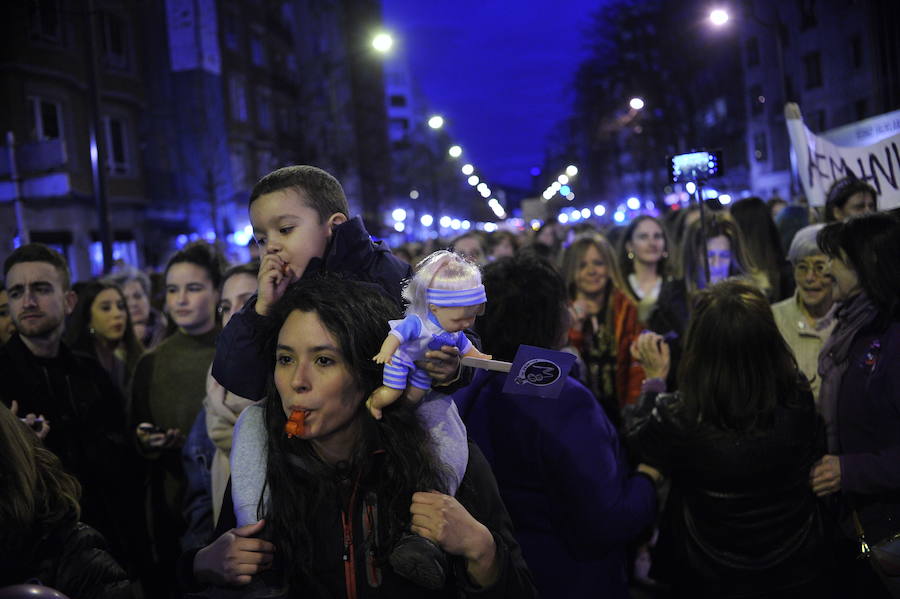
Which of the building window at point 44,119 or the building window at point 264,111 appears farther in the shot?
the building window at point 264,111

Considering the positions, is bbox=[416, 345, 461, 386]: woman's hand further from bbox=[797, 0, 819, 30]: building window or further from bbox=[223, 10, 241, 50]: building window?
bbox=[797, 0, 819, 30]: building window

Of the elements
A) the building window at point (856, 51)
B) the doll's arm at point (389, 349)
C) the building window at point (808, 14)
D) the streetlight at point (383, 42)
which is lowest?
the doll's arm at point (389, 349)

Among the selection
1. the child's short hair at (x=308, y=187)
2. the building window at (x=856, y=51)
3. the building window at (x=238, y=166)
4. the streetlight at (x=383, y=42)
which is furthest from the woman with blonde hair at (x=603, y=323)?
the building window at (x=856, y=51)

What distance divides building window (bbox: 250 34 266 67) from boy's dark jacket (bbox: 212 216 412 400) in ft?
141

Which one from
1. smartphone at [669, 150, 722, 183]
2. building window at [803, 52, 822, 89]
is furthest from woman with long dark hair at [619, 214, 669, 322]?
building window at [803, 52, 822, 89]

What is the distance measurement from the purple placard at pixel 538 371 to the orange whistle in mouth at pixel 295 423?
63 cm

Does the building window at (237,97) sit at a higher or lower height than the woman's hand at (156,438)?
higher

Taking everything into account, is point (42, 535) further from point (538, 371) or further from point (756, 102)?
point (756, 102)

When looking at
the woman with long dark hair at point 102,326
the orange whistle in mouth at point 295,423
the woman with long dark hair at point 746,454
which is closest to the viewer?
the orange whistle in mouth at point 295,423

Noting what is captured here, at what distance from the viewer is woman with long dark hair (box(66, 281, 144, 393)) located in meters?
6.11

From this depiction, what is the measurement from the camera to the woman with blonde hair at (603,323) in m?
5.65

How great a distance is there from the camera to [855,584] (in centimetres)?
362

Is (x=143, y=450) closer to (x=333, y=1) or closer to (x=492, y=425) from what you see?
(x=492, y=425)

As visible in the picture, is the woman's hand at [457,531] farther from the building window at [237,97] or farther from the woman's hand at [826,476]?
the building window at [237,97]
